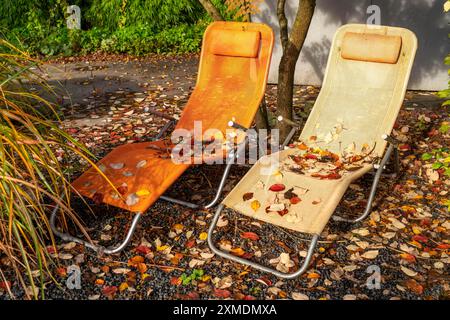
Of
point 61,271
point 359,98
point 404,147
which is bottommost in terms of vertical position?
point 404,147

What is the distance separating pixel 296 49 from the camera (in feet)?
14.6

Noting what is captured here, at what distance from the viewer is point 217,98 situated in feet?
13.5

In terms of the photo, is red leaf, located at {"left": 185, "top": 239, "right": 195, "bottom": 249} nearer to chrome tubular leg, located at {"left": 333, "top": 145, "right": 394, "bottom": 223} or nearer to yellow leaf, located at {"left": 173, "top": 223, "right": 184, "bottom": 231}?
yellow leaf, located at {"left": 173, "top": 223, "right": 184, "bottom": 231}

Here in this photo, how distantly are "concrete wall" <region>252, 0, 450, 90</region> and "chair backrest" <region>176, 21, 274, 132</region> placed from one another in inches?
96.6

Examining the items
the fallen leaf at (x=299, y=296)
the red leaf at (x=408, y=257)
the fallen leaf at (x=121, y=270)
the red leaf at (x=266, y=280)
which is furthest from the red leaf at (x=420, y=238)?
the fallen leaf at (x=121, y=270)

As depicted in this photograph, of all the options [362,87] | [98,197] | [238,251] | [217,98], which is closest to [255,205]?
[238,251]

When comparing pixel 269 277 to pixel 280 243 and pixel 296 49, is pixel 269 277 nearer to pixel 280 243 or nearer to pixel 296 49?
pixel 280 243

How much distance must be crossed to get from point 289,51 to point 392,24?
7.86ft

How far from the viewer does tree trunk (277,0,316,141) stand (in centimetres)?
435

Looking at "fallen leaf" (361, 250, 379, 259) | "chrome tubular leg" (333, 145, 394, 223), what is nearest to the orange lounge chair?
"chrome tubular leg" (333, 145, 394, 223)

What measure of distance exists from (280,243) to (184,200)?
3.19 feet

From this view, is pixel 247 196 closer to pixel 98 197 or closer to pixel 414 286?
pixel 98 197

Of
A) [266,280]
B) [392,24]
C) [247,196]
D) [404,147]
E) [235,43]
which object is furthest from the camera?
[392,24]
